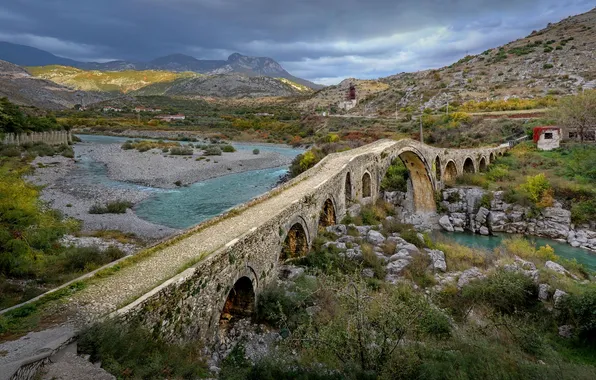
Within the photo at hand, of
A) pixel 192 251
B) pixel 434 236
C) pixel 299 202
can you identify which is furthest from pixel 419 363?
pixel 434 236

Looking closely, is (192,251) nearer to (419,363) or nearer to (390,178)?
(419,363)

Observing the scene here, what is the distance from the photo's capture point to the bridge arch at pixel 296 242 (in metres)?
12.1

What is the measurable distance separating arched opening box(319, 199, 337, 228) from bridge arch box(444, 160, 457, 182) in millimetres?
15798

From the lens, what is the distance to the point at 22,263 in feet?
27.4

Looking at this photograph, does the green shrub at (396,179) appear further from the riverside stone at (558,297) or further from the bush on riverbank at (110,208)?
the bush on riverbank at (110,208)

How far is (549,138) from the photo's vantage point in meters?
30.0

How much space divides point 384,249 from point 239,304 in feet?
22.4

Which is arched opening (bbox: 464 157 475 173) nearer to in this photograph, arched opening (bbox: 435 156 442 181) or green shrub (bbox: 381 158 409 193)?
arched opening (bbox: 435 156 442 181)

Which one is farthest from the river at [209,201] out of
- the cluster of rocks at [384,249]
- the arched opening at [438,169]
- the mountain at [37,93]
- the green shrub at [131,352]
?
the mountain at [37,93]

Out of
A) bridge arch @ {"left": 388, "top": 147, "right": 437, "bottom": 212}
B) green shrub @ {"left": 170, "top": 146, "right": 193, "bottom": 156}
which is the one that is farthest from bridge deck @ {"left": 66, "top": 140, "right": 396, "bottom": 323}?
green shrub @ {"left": 170, "top": 146, "right": 193, "bottom": 156}

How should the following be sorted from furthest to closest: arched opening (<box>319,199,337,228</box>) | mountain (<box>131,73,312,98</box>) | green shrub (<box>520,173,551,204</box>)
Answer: mountain (<box>131,73,312,98</box>) < green shrub (<box>520,173,551,204</box>) < arched opening (<box>319,199,337,228</box>)

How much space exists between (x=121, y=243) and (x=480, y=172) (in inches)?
1078

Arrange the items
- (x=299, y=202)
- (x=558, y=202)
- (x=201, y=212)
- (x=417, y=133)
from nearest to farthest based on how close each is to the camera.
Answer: (x=299, y=202) → (x=201, y=212) → (x=558, y=202) → (x=417, y=133)

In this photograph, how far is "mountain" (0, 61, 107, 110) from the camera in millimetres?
83125
